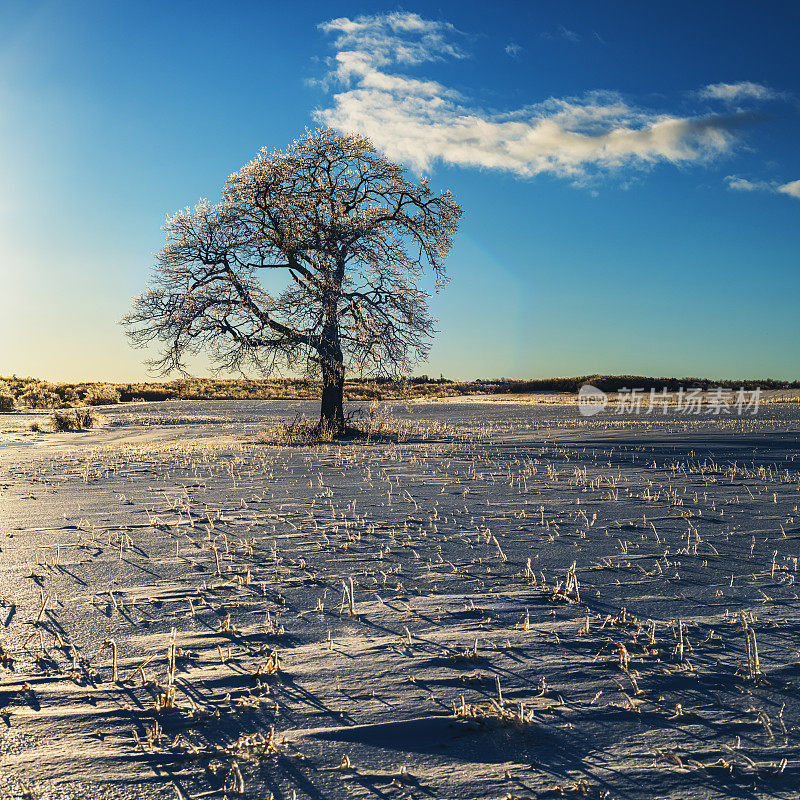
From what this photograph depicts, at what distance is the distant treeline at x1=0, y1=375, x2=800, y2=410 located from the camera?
4238 cm

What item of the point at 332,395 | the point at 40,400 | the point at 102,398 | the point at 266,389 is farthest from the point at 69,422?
the point at 266,389

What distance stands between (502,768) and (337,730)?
30.3 inches

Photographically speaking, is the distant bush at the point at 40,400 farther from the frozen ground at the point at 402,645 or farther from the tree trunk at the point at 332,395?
the frozen ground at the point at 402,645

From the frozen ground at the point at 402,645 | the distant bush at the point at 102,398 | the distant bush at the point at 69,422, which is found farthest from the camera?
the distant bush at the point at 102,398

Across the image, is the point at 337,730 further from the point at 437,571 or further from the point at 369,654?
the point at 437,571

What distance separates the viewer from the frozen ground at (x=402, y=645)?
2656mm

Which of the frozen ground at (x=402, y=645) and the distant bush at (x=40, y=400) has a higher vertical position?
the distant bush at (x=40, y=400)

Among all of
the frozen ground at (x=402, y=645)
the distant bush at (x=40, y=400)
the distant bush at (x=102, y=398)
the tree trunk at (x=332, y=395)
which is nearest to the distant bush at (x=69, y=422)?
the tree trunk at (x=332, y=395)

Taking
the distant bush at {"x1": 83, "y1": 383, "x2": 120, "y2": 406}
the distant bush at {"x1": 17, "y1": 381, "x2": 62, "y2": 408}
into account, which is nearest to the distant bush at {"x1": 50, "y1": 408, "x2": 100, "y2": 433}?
the distant bush at {"x1": 17, "y1": 381, "x2": 62, "y2": 408}

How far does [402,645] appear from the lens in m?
3.83

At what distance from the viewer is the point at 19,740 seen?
2.92m

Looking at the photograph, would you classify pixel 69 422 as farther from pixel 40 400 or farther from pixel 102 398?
pixel 102 398

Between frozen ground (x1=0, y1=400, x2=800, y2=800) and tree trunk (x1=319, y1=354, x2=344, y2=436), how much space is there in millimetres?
9744

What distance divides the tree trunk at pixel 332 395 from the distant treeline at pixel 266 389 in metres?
23.8
